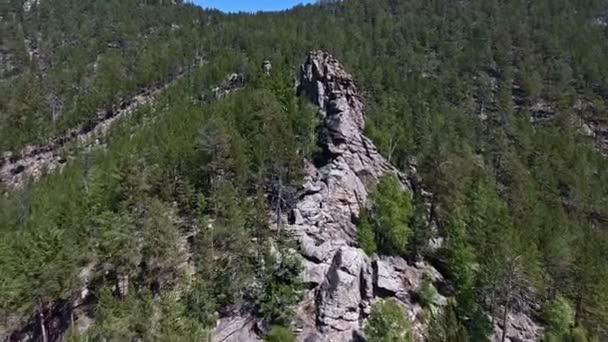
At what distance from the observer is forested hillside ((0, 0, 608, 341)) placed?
47250 mm

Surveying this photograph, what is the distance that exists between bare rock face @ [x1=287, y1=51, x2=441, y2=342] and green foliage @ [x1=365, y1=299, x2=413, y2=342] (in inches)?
139

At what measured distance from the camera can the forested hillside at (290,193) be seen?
155ft

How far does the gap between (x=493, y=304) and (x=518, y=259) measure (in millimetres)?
5873

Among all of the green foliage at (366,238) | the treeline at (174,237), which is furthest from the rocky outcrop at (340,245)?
the treeline at (174,237)

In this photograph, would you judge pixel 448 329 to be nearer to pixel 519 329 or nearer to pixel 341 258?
pixel 519 329

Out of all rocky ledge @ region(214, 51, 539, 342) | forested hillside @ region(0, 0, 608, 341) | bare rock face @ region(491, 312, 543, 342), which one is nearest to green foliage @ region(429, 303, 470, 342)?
forested hillside @ region(0, 0, 608, 341)

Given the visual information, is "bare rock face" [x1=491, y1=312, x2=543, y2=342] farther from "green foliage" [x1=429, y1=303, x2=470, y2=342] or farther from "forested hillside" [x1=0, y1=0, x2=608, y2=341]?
"green foliage" [x1=429, y1=303, x2=470, y2=342]

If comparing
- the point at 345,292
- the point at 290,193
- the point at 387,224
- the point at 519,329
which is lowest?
the point at 519,329

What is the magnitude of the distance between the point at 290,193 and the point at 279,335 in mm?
20090

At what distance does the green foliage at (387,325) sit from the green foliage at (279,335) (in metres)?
7.66

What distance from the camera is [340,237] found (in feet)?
193

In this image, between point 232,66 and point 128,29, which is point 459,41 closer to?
point 232,66

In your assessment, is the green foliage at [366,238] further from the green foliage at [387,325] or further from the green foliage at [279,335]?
the green foliage at [279,335]

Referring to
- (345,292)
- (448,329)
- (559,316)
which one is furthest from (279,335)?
(559,316)
